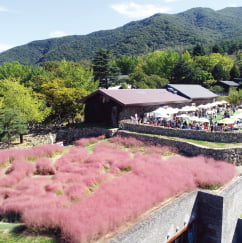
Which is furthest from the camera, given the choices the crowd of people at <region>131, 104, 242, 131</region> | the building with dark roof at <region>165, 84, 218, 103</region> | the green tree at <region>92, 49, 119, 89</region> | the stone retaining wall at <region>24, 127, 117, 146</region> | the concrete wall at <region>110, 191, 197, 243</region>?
the green tree at <region>92, 49, 119, 89</region>

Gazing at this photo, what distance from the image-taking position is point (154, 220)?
8250 millimetres

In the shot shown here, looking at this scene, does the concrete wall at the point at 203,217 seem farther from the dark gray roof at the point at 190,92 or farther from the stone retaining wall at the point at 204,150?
the dark gray roof at the point at 190,92

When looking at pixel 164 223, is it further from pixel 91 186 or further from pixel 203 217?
pixel 91 186

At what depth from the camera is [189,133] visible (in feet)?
64.2

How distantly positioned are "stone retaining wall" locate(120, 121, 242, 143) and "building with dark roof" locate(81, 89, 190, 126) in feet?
6.27

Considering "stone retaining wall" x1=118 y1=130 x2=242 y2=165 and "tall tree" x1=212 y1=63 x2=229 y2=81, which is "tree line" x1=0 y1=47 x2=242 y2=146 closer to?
"tall tree" x1=212 y1=63 x2=229 y2=81

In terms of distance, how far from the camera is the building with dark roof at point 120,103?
25375mm

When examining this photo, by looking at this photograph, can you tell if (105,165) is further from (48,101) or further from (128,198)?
(48,101)

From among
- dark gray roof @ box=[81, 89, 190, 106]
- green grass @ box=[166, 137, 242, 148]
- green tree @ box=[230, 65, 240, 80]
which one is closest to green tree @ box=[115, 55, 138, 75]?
green tree @ box=[230, 65, 240, 80]

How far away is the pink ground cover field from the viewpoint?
788cm

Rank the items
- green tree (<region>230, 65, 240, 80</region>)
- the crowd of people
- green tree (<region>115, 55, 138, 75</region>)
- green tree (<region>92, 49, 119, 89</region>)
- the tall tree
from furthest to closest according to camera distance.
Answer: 1. green tree (<region>115, 55, 138, 75</region>)
2. green tree (<region>230, 65, 240, 80</region>)
3. the tall tree
4. green tree (<region>92, 49, 119, 89</region>)
5. the crowd of people

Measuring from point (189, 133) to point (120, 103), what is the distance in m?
7.88

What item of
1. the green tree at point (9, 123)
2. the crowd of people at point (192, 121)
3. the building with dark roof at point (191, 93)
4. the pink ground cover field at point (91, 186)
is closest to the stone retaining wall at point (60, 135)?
the green tree at point (9, 123)

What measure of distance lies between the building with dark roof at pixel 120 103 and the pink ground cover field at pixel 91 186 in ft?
27.3
